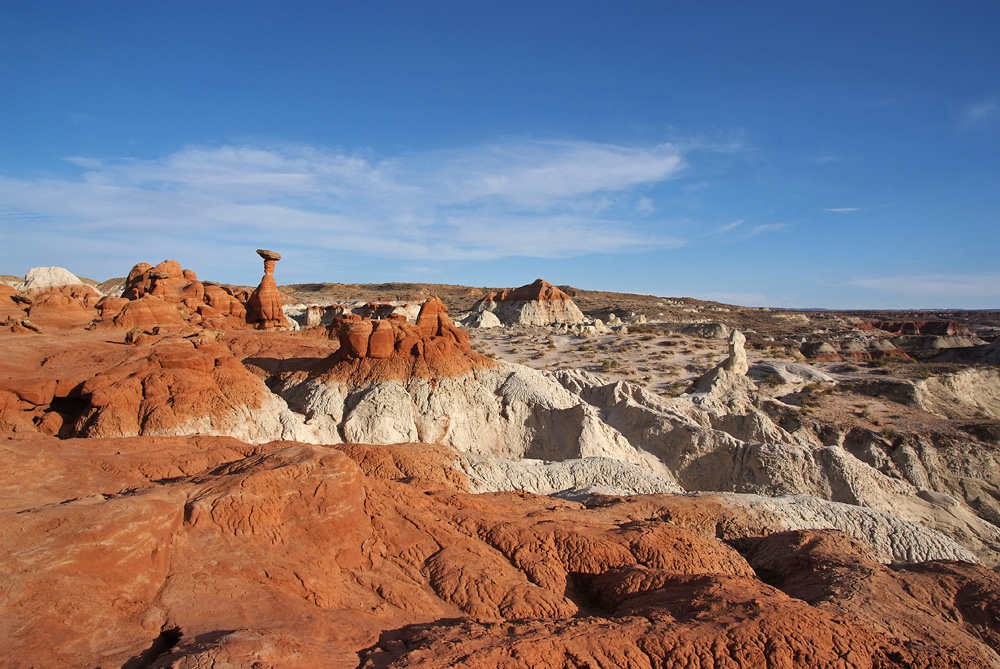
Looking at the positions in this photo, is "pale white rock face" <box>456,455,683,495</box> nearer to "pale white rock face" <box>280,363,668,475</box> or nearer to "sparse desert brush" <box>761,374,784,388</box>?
"pale white rock face" <box>280,363,668,475</box>

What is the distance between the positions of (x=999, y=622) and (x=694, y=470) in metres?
9.73

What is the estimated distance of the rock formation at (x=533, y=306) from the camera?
185 feet

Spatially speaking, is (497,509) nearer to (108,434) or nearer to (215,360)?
(108,434)

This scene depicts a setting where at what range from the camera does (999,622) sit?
265 inches

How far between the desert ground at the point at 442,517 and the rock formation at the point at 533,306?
110ft

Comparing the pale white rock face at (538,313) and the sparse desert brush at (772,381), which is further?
the pale white rock face at (538,313)

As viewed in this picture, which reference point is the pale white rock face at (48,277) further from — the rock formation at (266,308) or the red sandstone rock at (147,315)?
the red sandstone rock at (147,315)

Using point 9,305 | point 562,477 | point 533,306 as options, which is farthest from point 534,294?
point 562,477

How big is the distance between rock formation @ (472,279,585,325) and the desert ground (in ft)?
110

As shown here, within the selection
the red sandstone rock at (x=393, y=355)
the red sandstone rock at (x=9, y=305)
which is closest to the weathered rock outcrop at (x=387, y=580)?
the red sandstone rock at (x=393, y=355)

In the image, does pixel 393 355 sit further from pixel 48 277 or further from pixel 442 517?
pixel 48 277

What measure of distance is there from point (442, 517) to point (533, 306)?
163 feet

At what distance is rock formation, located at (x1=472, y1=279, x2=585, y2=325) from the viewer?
185ft

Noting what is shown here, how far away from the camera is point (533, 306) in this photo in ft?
188
